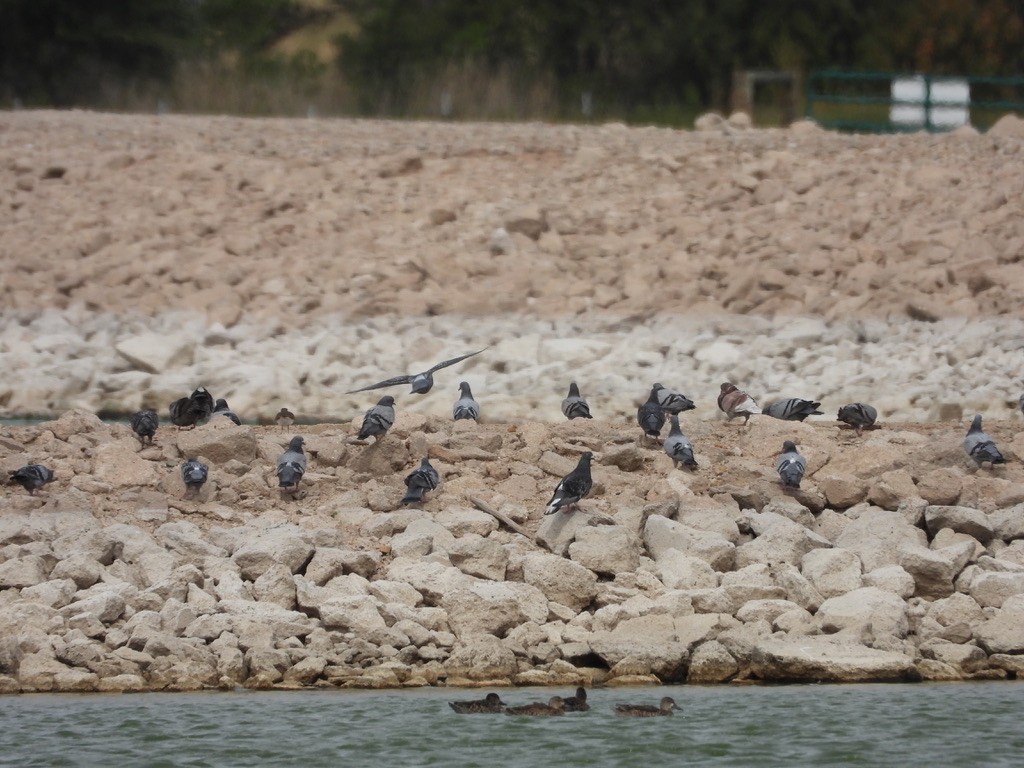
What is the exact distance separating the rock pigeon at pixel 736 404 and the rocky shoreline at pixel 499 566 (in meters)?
1.31

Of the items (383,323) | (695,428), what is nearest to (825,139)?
(383,323)

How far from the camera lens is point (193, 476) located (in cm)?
1243

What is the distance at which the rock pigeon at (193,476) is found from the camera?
12.4 metres

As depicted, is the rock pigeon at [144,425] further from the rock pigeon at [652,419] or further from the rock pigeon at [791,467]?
the rock pigeon at [791,467]

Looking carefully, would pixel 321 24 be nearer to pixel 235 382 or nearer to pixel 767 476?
pixel 235 382

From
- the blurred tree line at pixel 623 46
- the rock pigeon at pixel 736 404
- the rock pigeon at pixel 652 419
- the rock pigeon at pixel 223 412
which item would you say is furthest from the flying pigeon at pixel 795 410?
the blurred tree line at pixel 623 46

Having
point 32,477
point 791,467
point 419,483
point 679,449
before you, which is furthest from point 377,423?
point 791,467

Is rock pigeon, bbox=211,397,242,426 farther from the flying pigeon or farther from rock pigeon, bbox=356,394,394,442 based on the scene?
the flying pigeon

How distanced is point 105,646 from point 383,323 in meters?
11.8

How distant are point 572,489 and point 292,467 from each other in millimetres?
2054

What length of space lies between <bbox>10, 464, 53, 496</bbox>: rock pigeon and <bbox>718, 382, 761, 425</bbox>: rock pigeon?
5781 mm

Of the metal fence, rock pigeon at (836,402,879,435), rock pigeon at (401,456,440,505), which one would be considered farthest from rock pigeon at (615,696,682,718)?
the metal fence

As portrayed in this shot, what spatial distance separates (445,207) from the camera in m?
25.3

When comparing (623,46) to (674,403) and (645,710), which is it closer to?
(674,403)
